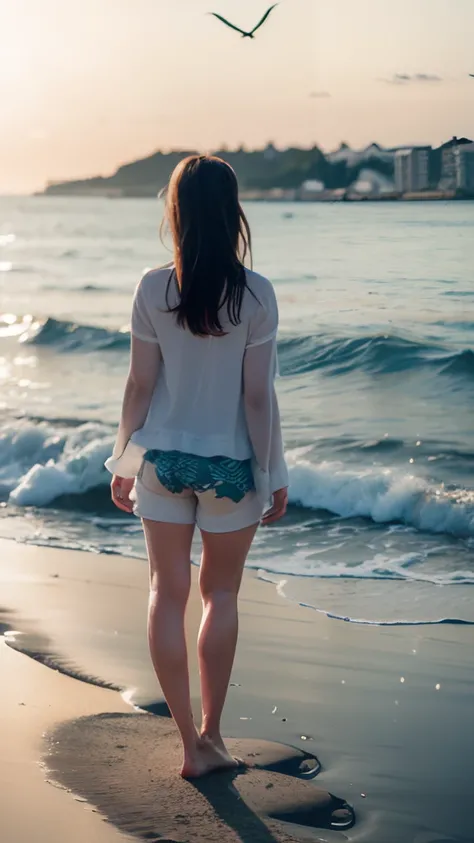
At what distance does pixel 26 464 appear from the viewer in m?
8.60

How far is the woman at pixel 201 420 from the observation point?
8.93 ft

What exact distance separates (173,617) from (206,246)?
938 mm

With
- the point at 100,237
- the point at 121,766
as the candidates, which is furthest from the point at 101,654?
the point at 100,237

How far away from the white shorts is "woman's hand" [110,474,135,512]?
0.11 m

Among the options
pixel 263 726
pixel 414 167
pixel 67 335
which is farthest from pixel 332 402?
pixel 263 726

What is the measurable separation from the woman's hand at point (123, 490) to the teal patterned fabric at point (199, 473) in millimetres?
167

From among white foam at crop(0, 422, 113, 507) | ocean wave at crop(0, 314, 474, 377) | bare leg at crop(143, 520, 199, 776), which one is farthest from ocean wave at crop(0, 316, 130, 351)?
bare leg at crop(143, 520, 199, 776)

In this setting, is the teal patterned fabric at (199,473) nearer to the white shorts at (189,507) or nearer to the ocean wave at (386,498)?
the white shorts at (189,507)

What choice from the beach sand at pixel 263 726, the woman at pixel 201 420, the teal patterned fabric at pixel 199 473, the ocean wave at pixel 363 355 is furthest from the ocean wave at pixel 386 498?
the ocean wave at pixel 363 355

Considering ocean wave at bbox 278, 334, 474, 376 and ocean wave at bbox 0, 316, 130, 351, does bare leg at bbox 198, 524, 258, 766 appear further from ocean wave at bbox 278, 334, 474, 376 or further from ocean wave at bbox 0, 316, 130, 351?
ocean wave at bbox 0, 316, 130, 351

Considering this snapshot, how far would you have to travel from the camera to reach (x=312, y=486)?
738 centimetres

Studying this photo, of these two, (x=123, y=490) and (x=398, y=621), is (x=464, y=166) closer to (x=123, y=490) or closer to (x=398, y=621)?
(x=398, y=621)

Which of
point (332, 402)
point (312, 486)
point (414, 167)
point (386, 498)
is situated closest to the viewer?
point (386, 498)

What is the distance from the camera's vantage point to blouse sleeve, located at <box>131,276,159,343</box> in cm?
277
